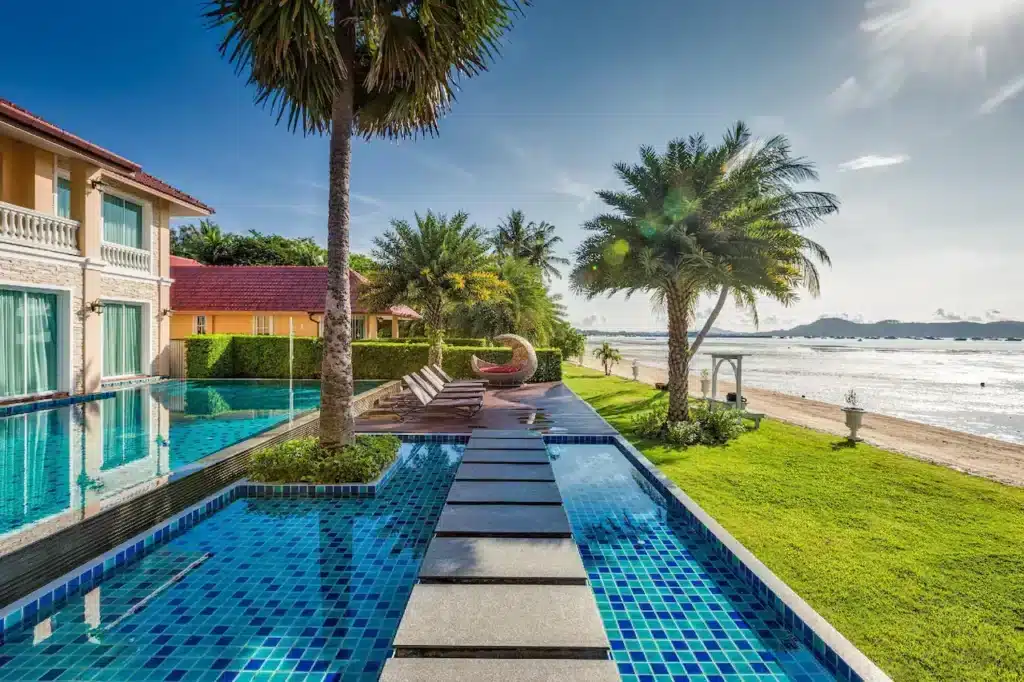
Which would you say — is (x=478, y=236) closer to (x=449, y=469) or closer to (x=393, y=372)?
(x=393, y=372)

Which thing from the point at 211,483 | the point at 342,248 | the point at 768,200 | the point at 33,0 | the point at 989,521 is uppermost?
the point at 33,0

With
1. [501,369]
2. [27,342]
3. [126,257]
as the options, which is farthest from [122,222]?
[501,369]

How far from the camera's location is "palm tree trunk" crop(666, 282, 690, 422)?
11.7 metres

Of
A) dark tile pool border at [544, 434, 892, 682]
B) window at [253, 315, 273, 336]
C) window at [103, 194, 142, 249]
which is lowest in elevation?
dark tile pool border at [544, 434, 892, 682]

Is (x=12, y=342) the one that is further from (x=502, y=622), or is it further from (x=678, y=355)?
(x=678, y=355)

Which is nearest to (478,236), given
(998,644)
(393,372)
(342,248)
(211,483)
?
(393,372)

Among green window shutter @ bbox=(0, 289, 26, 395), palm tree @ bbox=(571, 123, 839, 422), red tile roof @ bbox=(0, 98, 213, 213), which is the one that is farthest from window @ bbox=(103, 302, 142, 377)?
palm tree @ bbox=(571, 123, 839, 422)

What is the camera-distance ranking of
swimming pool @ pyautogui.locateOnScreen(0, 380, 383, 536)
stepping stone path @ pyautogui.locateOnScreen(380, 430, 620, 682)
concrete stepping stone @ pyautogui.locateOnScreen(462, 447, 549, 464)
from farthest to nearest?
1. concrete stepping stone @ pyautogui.locateOnScreen(462, 447, 549, 464)
2. swimming pool @ pyautogui.locateOnScreen(0, 380, 383, 536)
3. stepping stone path @ pyautogui.locateOnScreen(380, 430, 620, 682)

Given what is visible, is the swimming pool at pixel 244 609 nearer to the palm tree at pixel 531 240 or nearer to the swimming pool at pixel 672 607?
the swimming pool at pixel 672 607

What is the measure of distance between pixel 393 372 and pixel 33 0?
17.1m

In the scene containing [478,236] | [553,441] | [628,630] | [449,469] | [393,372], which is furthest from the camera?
[478,236]

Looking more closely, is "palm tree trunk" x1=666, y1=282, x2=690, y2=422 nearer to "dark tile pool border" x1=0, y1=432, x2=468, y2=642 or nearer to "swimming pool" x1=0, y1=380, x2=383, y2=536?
"dark tile pool border" x1=0, y1=432, x2=468, y2=642

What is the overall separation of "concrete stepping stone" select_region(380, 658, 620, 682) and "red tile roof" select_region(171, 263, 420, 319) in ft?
78.7

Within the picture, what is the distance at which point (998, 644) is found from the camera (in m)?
3.75
